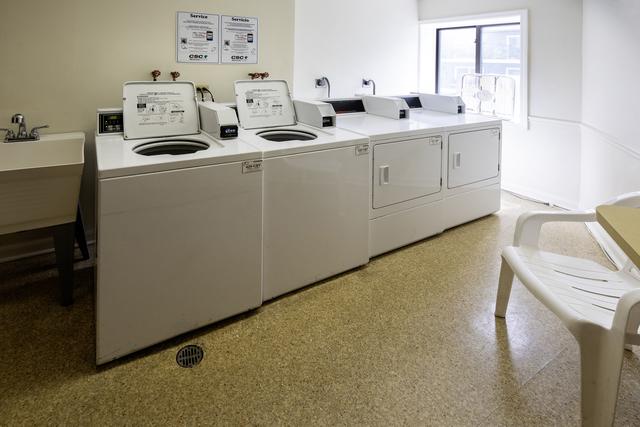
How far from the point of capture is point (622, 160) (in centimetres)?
272

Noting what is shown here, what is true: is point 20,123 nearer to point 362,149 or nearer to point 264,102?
point 264,102

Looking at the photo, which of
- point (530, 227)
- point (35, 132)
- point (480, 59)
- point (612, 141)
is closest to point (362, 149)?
point (530, 227)

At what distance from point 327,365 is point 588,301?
1.05m

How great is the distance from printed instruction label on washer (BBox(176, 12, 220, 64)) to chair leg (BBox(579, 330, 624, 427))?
9.75 ft

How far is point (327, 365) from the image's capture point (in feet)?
5.94

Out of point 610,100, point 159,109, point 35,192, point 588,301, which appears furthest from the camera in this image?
point 610,100

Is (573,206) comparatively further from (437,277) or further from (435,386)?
(435,386)

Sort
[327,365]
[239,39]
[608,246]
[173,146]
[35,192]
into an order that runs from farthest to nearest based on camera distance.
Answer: [239,39] → [608,246] → [173,146] → [35,192] → [327,365]

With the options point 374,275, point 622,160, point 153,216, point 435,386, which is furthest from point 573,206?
point 153,216

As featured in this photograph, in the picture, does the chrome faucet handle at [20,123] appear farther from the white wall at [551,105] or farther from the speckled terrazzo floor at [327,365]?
the white wall at [551,105]

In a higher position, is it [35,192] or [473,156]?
[473,156]

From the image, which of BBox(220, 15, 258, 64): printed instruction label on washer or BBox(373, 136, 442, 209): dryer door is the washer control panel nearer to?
BBox(220, 15, 258, 64): printed instruction label on washer

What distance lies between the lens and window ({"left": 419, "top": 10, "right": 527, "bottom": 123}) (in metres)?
4.19

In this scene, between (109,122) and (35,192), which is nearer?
(35,192)
